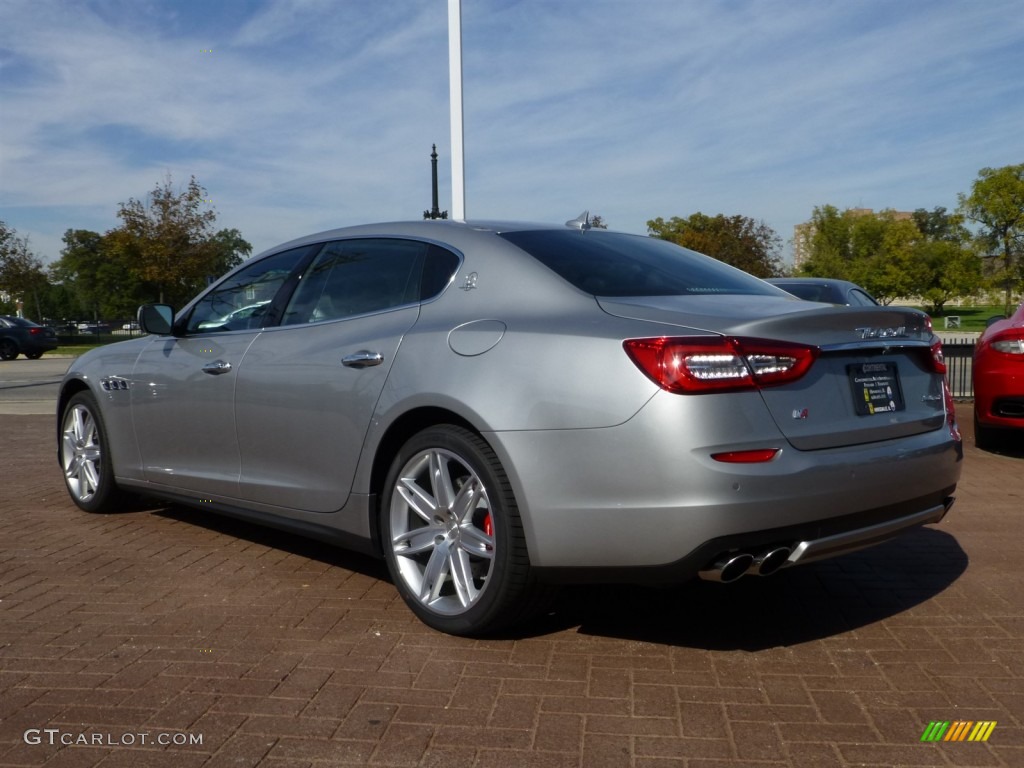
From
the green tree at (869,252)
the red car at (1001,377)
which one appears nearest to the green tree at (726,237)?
the green tree at (869,252)

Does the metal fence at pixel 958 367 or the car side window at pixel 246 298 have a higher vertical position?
A: the car side window at pixel 246 298

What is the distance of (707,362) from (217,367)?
2.69 m

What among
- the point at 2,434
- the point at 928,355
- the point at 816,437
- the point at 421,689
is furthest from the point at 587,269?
the point at 2,434

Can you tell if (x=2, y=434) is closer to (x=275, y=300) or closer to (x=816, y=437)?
(x=275, y=300)

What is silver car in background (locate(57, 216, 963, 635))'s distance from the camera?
10.9 feet

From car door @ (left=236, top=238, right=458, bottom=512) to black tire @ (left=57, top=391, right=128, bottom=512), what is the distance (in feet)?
5.49

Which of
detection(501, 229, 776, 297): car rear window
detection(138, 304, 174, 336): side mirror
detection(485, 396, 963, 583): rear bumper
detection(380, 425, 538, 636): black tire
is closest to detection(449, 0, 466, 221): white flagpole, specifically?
detection(138, 304, 174, 336): side mirror

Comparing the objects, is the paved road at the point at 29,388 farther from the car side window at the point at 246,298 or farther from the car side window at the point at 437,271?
the car side window at the point at 437,271

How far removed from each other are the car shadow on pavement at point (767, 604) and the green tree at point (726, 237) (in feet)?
147

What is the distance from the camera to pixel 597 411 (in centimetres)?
339

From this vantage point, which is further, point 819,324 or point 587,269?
point 587,269

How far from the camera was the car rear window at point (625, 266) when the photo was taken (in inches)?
155

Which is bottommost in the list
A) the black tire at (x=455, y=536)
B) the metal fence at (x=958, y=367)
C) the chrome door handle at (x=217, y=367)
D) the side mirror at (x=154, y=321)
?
the metal fence at (x=958, y=367)

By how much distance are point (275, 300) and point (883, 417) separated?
2841 millimetres
